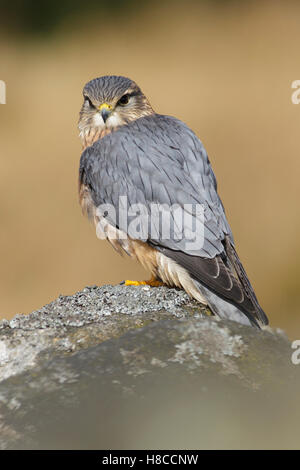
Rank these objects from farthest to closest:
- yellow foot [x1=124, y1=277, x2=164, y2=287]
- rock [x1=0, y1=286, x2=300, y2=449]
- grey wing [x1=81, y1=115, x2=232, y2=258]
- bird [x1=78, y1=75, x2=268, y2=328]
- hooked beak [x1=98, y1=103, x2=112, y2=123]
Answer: hooked beak [x1=98, y1=103, x2=112, y2=123] < yellow foot [x1=124, y1=277, x2=164, y2=287] < grey wing [x1=81, y1=115, x2=232, y2=258] < bird [x1=78, y1=75, x2=268, y2=328] < rock [x1=0, y1=286, x2=300, y2=449]

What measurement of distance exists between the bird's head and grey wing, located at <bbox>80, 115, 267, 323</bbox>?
292 millimetres

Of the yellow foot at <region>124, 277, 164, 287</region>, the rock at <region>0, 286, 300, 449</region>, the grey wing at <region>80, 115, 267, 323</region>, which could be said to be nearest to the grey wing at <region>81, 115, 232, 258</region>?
the grey wing at <region>80, 115, 267, 323</region>

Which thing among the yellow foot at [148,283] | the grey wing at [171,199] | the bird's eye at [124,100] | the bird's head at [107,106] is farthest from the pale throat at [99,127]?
the yellow foot at [148,283]

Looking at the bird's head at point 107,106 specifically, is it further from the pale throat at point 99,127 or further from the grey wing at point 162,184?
the grey wing at point 162,184

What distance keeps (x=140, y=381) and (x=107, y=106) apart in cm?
243

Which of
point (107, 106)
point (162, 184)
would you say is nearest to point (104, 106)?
point (107, 106)

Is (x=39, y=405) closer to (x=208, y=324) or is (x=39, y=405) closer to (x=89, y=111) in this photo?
(x=208, y=324)

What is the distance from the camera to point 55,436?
2.21 m

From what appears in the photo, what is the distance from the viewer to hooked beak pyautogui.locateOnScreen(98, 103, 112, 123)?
435 cm

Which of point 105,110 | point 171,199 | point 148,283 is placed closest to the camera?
point 171,199

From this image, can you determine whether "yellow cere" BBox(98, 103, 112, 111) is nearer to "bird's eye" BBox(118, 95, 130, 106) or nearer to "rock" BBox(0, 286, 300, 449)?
"bird's eye" BBox(118, 95, 130, 106)

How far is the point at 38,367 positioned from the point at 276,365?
39.8 inches

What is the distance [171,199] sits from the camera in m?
3.66

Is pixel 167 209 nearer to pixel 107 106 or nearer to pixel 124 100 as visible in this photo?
pixel 107 106
